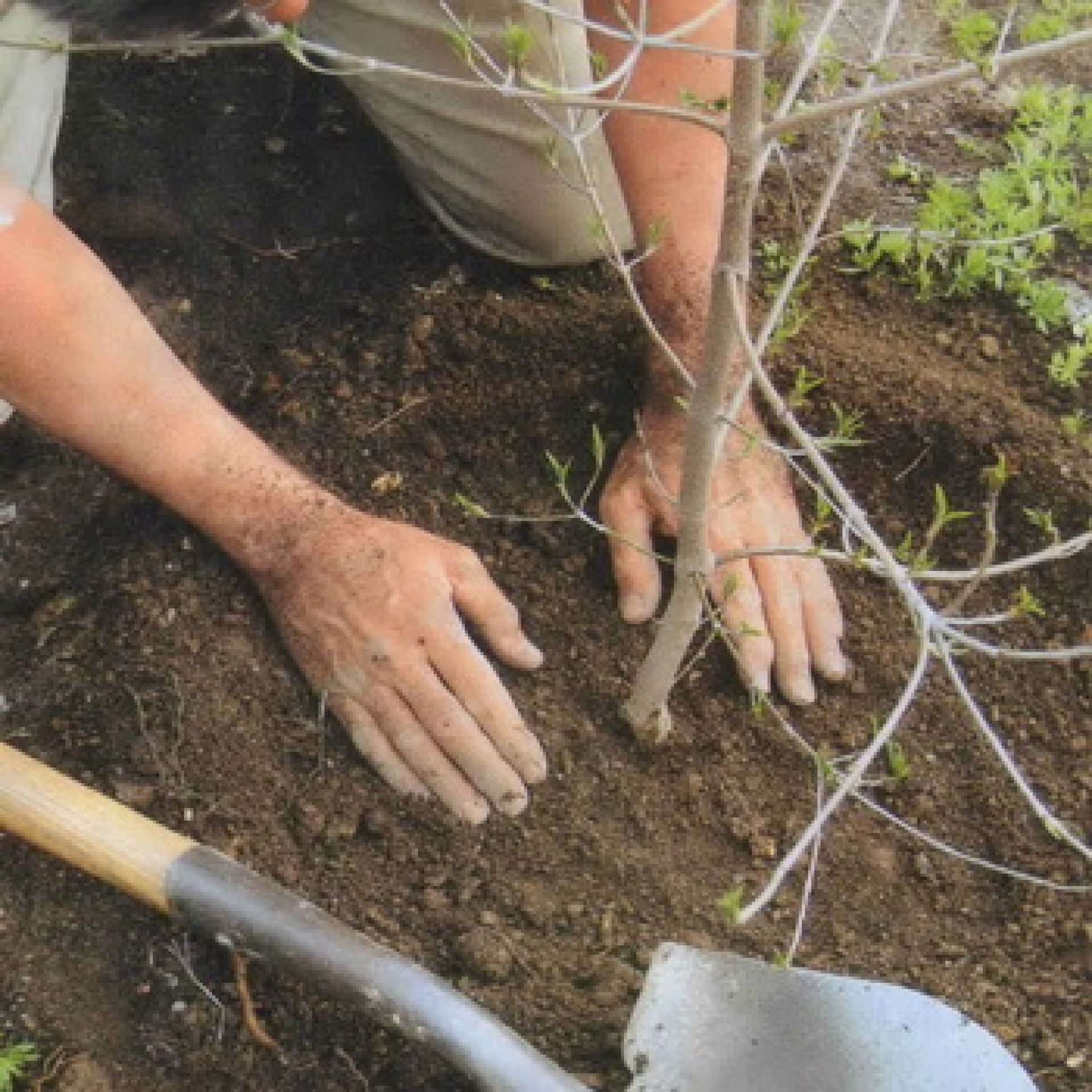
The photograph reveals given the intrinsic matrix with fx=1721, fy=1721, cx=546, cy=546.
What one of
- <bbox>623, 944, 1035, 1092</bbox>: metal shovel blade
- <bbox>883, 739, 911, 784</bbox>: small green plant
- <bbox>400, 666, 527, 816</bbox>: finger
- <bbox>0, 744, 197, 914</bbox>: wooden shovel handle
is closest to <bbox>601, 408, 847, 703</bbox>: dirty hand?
<bbox>883, 739, 911, 784</bbox>: small green plant

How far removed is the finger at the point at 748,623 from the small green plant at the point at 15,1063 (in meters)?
0.87

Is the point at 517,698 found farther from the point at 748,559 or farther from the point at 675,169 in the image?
the point at 675,169

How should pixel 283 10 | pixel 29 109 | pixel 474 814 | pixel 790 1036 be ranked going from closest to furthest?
pixel 283 10 < pixel 790 1036 < pixel 474 814 < pixel 29 109

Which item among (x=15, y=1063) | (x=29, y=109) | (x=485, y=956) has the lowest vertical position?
(x=485, y=956)

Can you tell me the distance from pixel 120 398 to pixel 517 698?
59cm

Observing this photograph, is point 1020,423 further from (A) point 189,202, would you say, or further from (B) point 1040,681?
(A) point 189,202

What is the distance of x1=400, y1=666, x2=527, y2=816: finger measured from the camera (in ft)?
6.36

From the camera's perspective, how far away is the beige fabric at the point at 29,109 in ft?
7.39

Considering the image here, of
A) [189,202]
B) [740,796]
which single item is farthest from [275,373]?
[740,796]

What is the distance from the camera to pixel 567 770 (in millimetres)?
1968

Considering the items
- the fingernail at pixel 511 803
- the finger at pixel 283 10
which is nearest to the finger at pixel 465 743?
the fingernail at pixel 511 803

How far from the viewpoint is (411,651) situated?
6.52 ft

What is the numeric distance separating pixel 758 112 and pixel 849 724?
0.86 meters

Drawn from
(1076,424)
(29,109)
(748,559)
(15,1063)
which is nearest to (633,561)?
(748,559)
